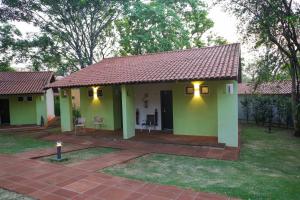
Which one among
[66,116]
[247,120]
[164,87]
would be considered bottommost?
[247,120]

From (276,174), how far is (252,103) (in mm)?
12455

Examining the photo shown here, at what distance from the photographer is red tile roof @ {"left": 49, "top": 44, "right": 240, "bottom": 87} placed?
959 centimetres

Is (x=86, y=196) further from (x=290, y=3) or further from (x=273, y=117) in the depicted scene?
(x=273, y=117)

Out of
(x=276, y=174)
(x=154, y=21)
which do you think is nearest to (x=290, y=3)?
(x=276, y=174)

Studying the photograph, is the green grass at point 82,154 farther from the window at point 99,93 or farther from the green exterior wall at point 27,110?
the green exterior wall at point 27,110

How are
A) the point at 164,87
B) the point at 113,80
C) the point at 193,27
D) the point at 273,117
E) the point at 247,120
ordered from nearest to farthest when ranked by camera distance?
the point at 113,80, the point at 164,87, the point at 273,117, the point at 247,120, the point at 193,27

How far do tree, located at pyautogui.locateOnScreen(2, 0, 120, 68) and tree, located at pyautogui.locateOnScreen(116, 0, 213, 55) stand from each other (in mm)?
1977

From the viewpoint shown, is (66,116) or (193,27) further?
(193,27)

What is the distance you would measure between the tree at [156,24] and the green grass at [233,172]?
14.2 meters

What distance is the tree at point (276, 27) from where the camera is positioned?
9.52 meters

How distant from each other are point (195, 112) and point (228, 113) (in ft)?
7.72

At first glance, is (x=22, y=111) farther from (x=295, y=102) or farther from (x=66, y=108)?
(x=295, y=102)

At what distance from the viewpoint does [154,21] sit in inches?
805

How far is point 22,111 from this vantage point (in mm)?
18562
